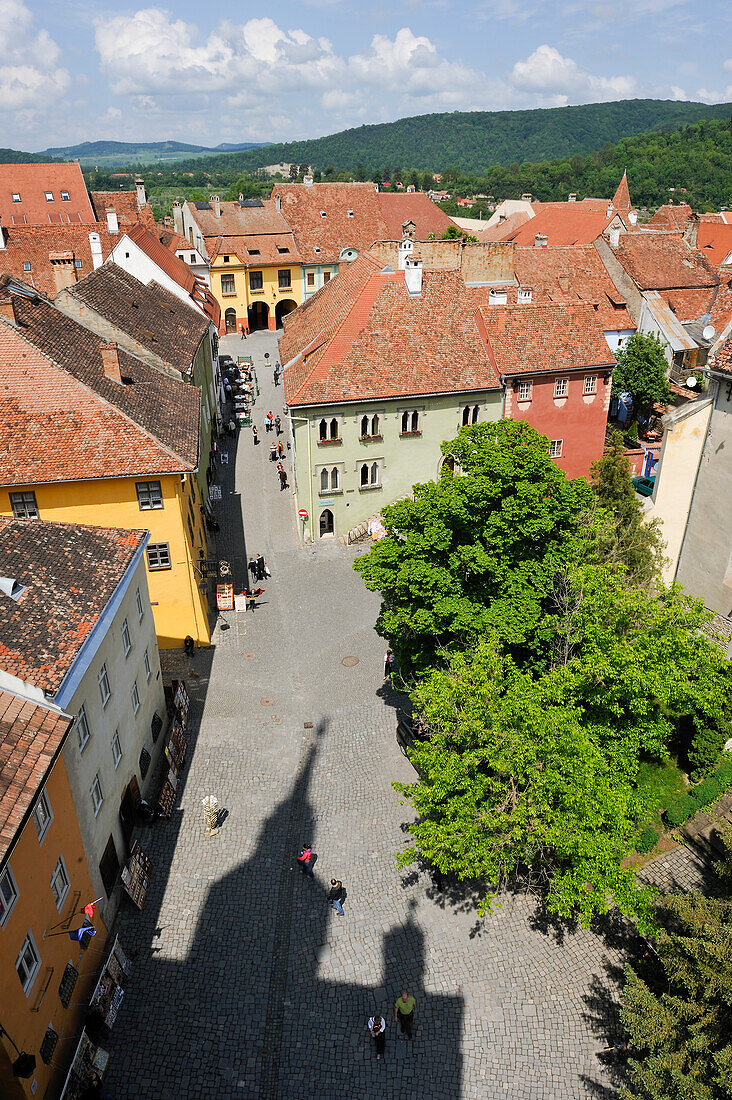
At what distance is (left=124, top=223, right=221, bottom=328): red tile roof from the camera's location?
56.3 metres

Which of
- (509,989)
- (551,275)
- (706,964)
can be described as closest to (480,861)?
(509,989)

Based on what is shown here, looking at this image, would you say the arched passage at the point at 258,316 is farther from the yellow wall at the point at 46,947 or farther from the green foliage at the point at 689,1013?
the green foliage at the point at 689,1013

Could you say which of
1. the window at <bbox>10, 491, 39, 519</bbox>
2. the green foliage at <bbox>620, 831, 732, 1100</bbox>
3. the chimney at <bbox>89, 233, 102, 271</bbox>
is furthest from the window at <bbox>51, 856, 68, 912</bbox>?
the chimney at <bbox>89, 233, 102, 271</bbox>

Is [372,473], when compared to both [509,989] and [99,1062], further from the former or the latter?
[99,1062]

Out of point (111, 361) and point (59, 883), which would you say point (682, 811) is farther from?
point (111, 361)

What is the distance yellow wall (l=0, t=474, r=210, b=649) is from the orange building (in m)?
14.2

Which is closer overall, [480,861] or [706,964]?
[706,964]

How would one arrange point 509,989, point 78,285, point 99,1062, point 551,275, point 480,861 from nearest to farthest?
point 99,1062, point 480,861, point 509,989, point 78,285, point 551,275

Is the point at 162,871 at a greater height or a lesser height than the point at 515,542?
lesser

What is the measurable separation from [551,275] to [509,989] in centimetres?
5651

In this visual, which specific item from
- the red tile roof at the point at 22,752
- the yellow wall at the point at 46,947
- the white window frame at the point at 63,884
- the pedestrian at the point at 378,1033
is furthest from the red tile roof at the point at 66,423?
the pedestrian at the point at 378,1033

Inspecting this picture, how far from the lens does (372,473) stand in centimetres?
4556

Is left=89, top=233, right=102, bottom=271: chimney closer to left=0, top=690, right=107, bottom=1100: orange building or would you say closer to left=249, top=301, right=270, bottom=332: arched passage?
left=0, top=690, right=107, bottom=1100: orange building

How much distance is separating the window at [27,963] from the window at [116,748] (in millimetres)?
6929
